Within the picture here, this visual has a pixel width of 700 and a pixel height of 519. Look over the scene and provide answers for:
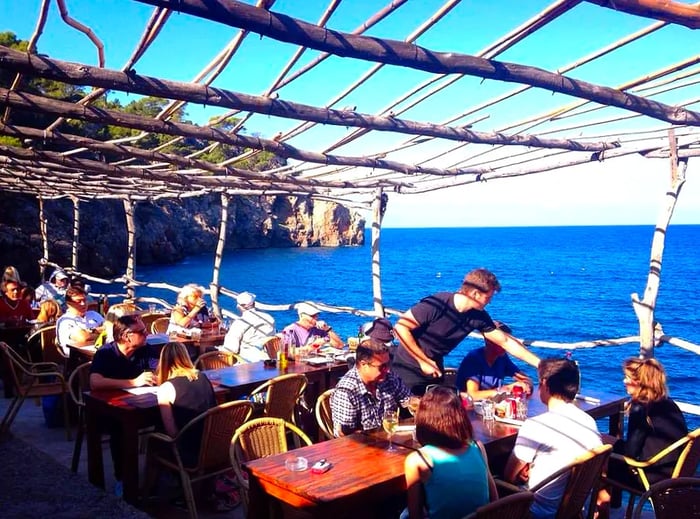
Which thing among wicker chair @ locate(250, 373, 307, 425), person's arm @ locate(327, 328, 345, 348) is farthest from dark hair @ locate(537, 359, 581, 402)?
person's arm @ locate(327, 328, 345, 348)

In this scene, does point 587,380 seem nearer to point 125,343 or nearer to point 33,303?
point 33,303

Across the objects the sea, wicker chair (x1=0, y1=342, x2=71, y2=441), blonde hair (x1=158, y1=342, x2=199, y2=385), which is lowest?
the sea

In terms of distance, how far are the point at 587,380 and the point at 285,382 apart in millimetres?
16758

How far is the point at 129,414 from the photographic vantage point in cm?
370

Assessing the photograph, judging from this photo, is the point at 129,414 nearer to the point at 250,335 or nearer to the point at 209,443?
the point at 209,443

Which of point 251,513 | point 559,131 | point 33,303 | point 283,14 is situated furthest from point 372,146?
point 33,303

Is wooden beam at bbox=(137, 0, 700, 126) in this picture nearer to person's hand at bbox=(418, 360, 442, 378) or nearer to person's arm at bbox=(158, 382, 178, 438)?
person's hand at bbox=(418, 360, 442, 378)

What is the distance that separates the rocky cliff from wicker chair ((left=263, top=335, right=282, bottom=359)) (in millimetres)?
7287

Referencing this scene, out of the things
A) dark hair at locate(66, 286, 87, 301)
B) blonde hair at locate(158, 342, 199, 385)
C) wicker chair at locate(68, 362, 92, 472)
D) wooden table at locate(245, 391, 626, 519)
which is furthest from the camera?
dark hair at locate(66, 286, 87, 301)

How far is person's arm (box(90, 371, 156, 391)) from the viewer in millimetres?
4102

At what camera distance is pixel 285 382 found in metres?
4.27

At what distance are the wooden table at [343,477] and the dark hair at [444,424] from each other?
288 millimetres

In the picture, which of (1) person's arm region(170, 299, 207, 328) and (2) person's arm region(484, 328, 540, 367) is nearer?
(2) person's arm region(484, 328, 540, 367)

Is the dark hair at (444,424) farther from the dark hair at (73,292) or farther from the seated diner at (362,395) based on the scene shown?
the dark hair at (73,292)
